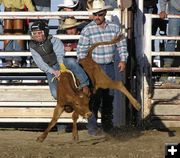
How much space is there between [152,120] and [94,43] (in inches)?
81.3

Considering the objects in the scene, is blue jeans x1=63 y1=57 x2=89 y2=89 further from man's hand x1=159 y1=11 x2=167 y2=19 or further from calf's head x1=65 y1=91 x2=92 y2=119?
man's hand x1=159 y1=11 x2=167 y2=19

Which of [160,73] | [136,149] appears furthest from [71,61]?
[160,73]

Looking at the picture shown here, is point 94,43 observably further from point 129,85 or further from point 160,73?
point 160,73

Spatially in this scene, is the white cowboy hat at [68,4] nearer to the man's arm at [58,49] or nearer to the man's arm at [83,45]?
the man's arm at [83,45]

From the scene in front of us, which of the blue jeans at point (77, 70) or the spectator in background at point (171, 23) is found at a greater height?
the spectator in background at point (171, 23)

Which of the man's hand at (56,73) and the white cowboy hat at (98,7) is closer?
the man's hand at (56,73)

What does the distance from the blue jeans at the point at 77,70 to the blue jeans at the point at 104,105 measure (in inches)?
31.8

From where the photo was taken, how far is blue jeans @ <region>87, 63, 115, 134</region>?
27.7 ft

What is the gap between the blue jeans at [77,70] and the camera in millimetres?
7516

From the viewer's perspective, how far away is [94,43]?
327 inches

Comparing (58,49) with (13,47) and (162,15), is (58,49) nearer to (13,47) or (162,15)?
(13,47)

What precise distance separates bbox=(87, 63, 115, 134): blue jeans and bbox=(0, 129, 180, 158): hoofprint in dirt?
21 cm

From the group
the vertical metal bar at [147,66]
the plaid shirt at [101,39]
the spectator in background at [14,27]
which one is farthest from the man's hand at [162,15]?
the spectator in background at [14,27]

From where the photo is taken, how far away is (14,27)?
9.63 meters
